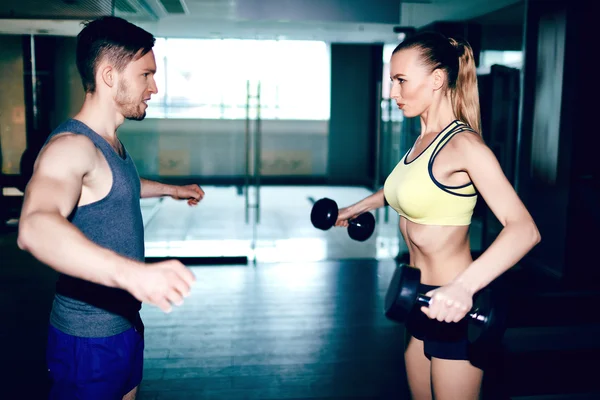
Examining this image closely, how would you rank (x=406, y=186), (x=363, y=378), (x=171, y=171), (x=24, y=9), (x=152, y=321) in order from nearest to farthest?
(x=406, y=186)
(x=363, y=378)
(x=152, y=321)
(x=24, y=9)
(x=171, y=171)

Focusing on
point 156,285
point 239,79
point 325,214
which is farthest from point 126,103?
point 239,79

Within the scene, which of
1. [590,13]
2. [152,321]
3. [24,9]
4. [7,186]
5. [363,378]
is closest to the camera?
[363,378]

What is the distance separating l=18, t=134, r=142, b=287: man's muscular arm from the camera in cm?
90

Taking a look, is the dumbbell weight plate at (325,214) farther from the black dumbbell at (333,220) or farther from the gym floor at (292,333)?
the gym floor at (292,333)

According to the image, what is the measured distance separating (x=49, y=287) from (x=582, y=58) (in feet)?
13.5

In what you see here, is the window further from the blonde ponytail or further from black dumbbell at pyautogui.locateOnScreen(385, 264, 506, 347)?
black dumbbell at pyautogui.locateOnScreen(385, 264, 506, 347)

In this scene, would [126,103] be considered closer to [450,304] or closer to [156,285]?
[156,285]

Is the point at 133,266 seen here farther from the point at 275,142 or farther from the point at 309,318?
the point at 275,142

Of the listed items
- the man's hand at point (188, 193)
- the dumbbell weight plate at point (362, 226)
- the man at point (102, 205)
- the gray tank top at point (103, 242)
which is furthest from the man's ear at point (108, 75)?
the dumbbell weight plate at point (362, 226)

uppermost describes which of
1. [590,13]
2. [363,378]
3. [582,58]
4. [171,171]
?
[590,13]

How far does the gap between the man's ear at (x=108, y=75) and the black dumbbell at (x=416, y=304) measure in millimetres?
834

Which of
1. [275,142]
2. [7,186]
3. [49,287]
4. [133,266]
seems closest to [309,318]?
[49,287]

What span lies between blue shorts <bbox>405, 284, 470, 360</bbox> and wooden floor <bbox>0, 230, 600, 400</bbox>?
1.03m

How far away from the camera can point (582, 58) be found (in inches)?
149
